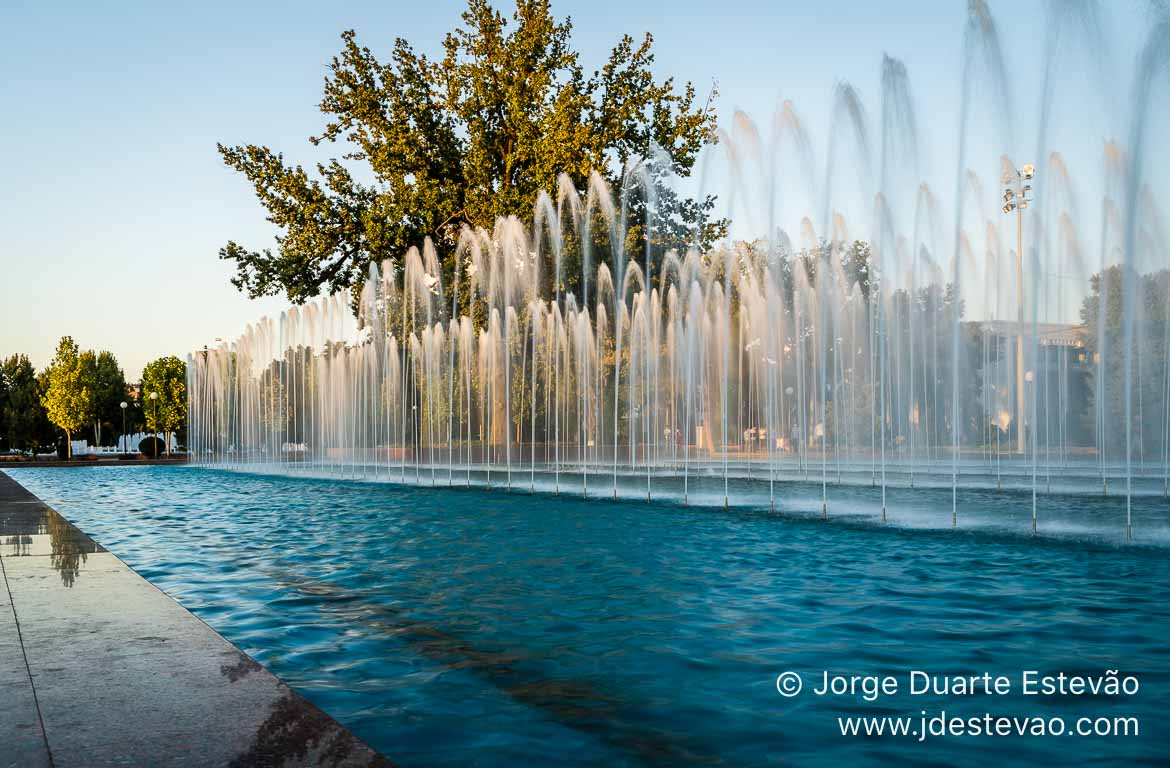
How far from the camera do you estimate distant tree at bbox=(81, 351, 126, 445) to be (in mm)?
76250

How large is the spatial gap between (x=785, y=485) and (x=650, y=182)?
57.9 feet

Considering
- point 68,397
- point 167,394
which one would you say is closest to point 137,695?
point 68,397

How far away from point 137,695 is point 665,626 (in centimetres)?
351

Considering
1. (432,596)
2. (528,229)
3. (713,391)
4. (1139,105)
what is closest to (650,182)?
(528,229)

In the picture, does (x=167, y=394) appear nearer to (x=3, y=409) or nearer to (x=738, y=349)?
(x=3, y=409)

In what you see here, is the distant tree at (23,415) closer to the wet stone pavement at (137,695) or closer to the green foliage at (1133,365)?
the green foliage at (1133,365)

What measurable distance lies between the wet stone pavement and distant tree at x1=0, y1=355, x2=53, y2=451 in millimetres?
76125

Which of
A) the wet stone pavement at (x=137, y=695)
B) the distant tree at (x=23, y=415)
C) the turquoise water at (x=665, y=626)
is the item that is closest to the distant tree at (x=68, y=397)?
the distant tree at (x=23, y=415)

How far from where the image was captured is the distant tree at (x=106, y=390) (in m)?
76.2

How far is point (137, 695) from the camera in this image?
13.0 ft

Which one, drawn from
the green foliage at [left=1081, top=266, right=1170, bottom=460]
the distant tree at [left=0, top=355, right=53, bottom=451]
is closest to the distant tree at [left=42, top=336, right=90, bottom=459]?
the distant tree at [left=0, top=355, right=53, bottom=451]

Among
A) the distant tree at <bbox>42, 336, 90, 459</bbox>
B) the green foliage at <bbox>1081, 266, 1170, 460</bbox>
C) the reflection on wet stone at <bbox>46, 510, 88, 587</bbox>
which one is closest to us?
the reflection on wet stone at <bbox>46, 510, 88, 587</bbox>

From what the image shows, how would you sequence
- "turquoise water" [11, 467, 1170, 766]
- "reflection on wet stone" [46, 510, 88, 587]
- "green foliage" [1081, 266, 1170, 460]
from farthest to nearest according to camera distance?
"green foliage" [1081, 266, 1170, 460] → "reflection on wet stone" [46, 510, 88, 587] → "turquoise water" [11, 467, 1170, 766]

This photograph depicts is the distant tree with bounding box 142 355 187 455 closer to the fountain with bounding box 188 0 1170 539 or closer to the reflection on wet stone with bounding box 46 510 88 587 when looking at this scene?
the fountain with bounding box 188 0 1170 539
